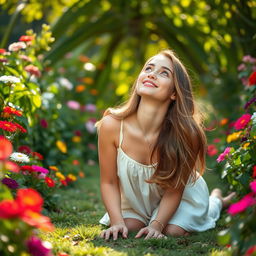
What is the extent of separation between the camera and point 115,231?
100 inches

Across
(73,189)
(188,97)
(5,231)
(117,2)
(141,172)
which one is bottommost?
(73,189)

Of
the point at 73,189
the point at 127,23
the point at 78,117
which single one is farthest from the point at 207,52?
the point at 73,189

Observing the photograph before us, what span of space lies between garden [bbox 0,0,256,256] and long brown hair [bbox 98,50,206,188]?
14cm

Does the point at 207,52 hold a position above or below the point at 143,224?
above

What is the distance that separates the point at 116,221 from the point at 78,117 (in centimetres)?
296

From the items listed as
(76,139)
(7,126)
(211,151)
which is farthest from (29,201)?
(76,139)

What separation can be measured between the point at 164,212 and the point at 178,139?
422 mm

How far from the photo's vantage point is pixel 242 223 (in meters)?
1.69

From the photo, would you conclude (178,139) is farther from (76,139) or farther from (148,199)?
(76,139)

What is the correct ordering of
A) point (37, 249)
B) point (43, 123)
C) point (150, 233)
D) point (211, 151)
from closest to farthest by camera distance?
1. point (37, 249)
2. point (150, 233)
3. point (43, 123)
4. point (211, 151)

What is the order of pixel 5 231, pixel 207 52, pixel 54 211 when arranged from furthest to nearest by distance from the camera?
pixel 207 52
pixel 54 211
pixel 5 231

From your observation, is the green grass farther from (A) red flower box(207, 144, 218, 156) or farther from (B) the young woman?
(A) red flower box(207, 144, 218, 156)

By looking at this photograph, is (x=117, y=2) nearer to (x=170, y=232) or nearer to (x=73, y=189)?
(x=73, y=189)

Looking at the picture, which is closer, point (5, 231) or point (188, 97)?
point (5, 231)
